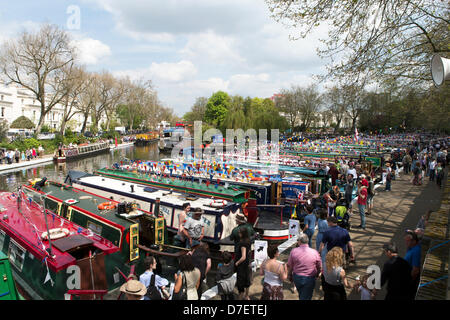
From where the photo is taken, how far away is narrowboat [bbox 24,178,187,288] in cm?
673

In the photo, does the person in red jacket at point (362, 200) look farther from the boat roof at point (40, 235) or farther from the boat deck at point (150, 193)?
the boat roof at point (40, 235)

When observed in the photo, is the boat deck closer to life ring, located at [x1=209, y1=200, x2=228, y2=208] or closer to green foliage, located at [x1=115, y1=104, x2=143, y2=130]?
life ring, located at [x1=209, y1=200, x2=228, y2=208]

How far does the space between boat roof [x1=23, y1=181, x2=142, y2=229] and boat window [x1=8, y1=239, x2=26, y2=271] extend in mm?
1768

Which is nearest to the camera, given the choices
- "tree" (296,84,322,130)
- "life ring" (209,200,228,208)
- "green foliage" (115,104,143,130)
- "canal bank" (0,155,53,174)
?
"life ring" (209,200,228,208)

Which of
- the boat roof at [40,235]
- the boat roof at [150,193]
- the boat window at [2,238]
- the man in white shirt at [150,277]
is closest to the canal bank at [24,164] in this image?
the boat roof at [150,193]

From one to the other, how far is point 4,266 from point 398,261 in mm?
6183

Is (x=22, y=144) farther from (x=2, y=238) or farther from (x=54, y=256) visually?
(x=54, y=256)

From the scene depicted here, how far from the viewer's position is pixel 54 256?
221 inches

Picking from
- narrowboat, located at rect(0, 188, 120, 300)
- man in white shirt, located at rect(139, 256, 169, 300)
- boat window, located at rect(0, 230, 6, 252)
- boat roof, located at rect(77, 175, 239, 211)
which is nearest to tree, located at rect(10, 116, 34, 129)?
boat roof, located at rect(77, 175, 239, 211)

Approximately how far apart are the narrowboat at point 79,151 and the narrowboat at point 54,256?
25.1 metres
